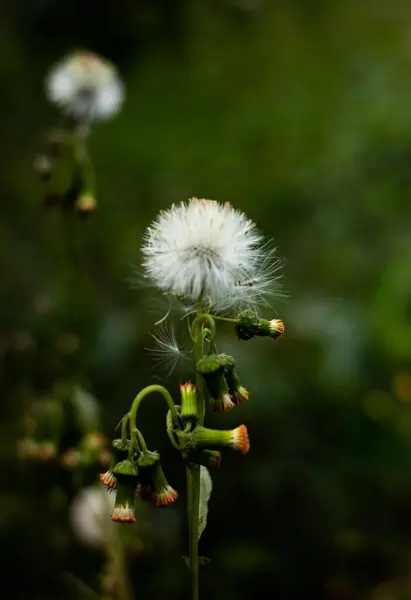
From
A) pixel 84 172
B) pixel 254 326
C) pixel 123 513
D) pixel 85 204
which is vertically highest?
pixel 84 172

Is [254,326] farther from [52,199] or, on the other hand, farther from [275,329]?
[52,199]

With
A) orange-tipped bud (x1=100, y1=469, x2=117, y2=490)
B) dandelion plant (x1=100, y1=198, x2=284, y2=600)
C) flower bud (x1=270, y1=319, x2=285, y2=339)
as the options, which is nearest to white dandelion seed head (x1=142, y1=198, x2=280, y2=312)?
dandelion plant (x1=100, y1=198, x2=284, y2=600)

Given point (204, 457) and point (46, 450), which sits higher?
point (46, 450)

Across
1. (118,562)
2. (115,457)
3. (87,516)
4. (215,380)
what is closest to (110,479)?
(115,457)

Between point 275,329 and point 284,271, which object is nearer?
point 275,329

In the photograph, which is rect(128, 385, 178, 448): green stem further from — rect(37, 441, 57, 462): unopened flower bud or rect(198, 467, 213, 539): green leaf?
rect(37, 441, 57, 462): unopened flower bud

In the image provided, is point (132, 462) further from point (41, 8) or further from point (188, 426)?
point (41, 8)
